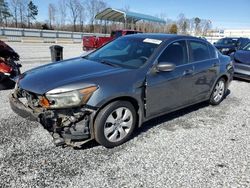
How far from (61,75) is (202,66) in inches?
112

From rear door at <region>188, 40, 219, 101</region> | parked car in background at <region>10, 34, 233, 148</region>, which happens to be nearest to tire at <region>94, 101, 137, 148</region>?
parked car in background at <region>10, 34, 233, 148</region>

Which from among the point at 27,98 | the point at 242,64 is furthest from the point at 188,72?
the point at 242,64

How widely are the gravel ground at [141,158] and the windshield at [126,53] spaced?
1206 mm

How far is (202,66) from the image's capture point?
4848 millimetres

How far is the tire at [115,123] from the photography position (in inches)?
130

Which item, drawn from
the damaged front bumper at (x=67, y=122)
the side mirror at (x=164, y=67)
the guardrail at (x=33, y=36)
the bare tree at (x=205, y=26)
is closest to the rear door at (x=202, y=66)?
the side mirror at (x=164, y=67)

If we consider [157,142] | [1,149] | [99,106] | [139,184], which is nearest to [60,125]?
[99,106]

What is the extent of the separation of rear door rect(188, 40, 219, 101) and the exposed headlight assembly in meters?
2.42

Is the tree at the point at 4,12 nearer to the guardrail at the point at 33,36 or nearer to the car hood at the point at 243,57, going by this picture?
the guardrail at the point at 33,36

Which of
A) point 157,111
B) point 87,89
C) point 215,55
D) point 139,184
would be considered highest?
point 215,55

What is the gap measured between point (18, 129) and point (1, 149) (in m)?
0.67

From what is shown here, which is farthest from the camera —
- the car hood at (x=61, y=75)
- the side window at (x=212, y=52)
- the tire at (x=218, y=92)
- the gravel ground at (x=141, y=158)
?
the tire at (x=218, y=92)

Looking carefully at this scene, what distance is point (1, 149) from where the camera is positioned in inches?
134

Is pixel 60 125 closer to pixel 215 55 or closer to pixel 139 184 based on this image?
pixel 139 184
